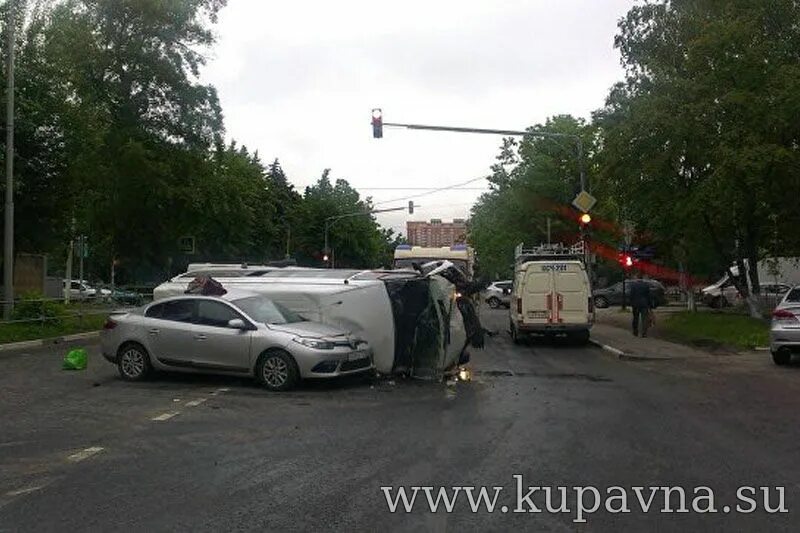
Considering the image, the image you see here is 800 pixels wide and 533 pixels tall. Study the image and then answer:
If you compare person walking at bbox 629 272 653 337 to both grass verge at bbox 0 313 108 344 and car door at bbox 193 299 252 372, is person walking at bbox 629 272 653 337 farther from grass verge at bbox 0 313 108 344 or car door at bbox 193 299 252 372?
grass verge at bbox 0 313 108 344

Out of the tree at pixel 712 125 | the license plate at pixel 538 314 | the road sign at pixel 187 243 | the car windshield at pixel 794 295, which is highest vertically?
the tree at pixel 712 125

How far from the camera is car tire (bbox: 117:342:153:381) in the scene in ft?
42.3

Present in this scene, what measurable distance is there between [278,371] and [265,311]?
125cm

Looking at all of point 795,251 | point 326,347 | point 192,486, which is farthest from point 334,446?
point 795,251

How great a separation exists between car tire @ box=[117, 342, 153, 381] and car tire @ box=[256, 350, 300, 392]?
84.3 inches

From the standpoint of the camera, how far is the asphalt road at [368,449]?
5688mm

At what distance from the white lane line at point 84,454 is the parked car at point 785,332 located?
1245 centimetres

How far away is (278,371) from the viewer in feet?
39.0

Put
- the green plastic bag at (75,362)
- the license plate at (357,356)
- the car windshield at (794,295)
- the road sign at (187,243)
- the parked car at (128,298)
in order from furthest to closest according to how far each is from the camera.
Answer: the road sign at (187,243) < the parked car at (128,298) < the car windshield at (794,295) < the green plastic bag at (75,362) < the license plate at (357,356)

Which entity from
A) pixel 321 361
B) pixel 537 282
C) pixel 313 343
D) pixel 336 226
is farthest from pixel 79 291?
pixel 321 361

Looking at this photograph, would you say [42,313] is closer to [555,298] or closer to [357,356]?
[357,356]

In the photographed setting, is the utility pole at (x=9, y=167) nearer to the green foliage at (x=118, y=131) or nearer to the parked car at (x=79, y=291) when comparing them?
the green foliage at (x=118, y=131)

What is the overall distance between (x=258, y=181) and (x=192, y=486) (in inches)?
2307

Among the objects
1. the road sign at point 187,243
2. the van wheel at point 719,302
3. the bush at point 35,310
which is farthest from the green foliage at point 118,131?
the van wheel at point 719,302
